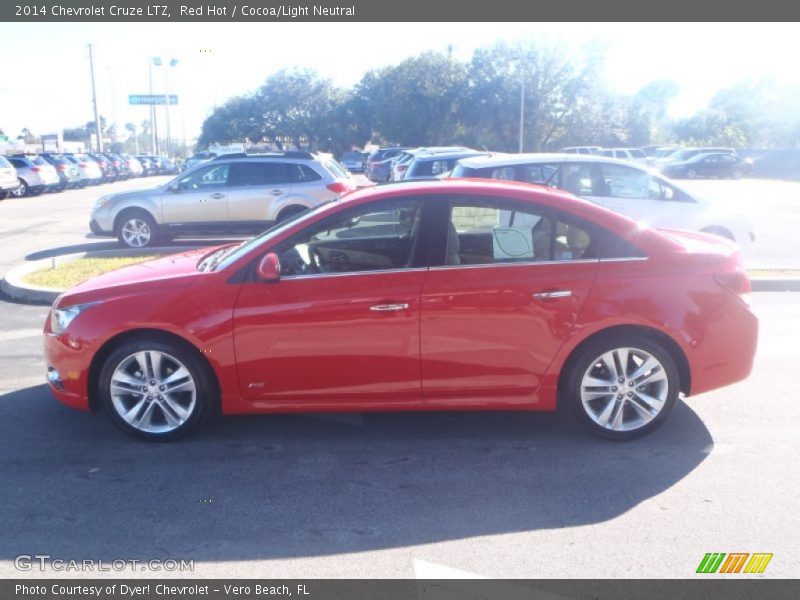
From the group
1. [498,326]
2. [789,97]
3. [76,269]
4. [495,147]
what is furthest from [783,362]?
[789,97]

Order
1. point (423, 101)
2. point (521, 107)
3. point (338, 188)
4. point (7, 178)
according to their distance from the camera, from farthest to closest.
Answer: point (423, 101) < point (521, 107) < point (7, 178) < point (338, 188)

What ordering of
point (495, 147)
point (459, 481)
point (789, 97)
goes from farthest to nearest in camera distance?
point (789, 97) → point (495, 147) → point (459, 481)

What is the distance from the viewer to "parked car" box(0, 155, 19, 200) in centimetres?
2875

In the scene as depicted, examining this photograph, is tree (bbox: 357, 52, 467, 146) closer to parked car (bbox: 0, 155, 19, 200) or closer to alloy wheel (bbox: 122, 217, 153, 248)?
parked car (bbox: 0, 155, 19, 200)

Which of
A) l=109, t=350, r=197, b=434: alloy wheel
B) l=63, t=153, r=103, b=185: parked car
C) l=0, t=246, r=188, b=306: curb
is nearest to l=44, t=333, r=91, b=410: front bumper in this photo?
l=109, t=350, r=197, b=434: alloy wheel

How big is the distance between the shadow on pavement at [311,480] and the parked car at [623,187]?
17.3ft

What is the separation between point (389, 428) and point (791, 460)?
2588 millimetres

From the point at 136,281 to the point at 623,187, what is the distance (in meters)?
7.51

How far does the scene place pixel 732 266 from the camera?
5047mm

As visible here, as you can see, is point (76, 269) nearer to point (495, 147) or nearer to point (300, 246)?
point (300, 246)

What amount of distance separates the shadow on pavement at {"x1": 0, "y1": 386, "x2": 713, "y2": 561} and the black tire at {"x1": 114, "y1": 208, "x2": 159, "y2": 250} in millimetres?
8868

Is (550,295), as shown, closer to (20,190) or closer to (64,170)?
(20,190)

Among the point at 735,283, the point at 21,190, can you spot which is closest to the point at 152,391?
the point at 735,283

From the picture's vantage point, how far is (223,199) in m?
13.9
